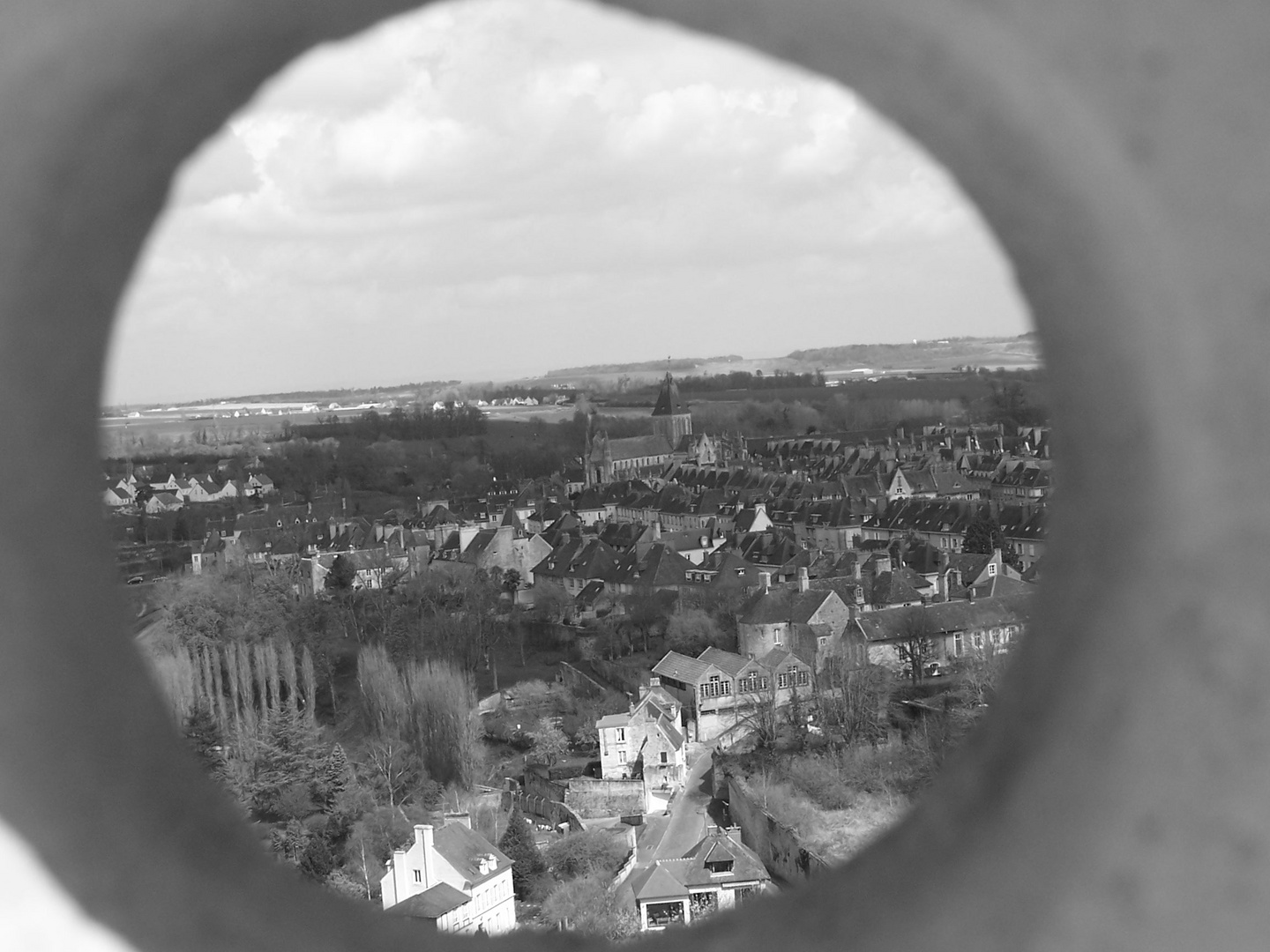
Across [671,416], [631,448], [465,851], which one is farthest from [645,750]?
[671,416]

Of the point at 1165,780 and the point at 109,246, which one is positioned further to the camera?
the point at 109,246

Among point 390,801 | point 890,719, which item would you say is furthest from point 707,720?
point 390,801

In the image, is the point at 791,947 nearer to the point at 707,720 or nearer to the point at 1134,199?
the point at 1134,199

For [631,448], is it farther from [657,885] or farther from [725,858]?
[657,885]

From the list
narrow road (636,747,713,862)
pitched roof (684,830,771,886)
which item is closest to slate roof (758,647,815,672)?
narrow road (636,747,713,862)

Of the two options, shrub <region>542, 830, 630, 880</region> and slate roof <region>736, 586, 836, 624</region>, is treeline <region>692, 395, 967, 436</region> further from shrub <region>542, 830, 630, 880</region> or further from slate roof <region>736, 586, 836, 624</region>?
shrub <region>542, 830, 630, 880</region>
